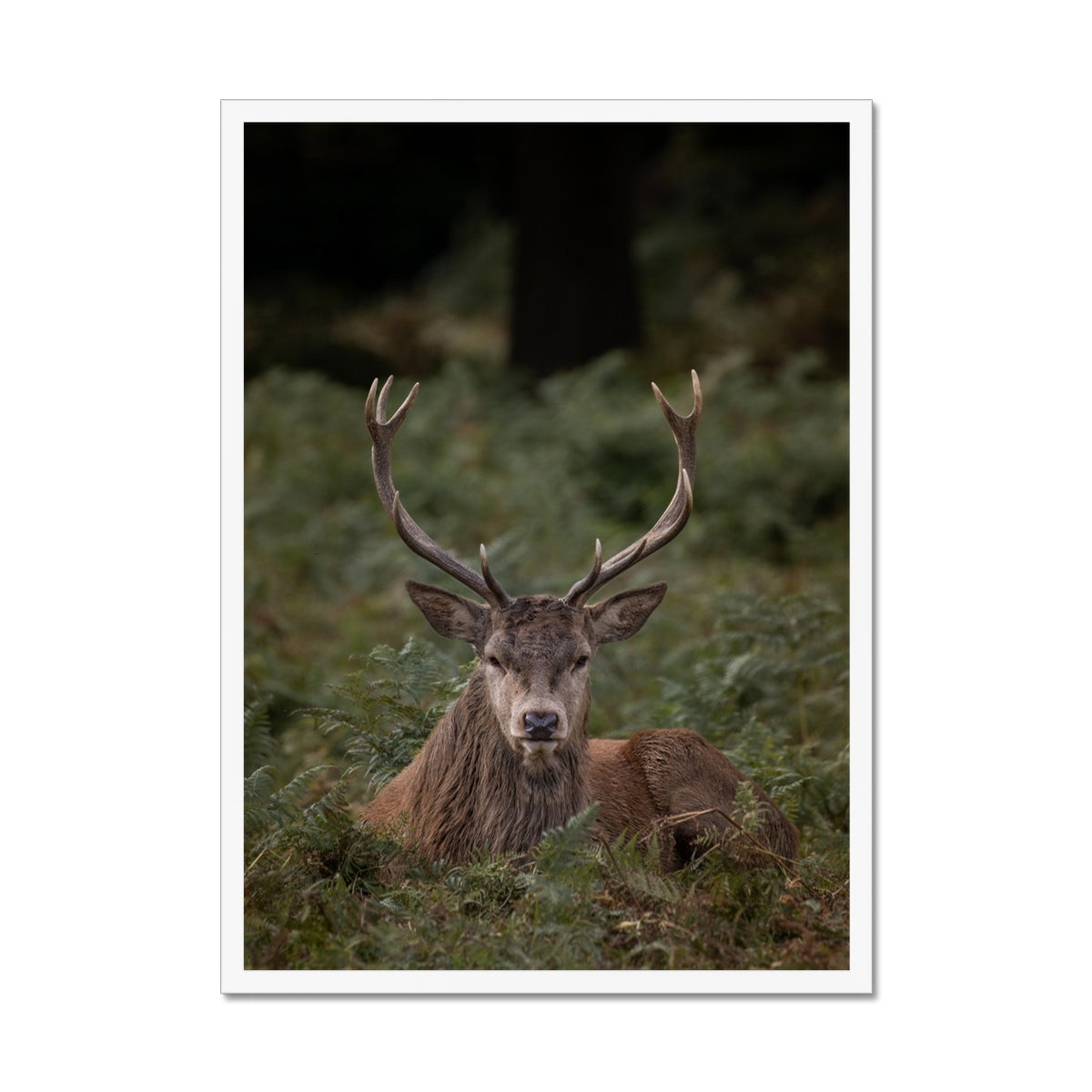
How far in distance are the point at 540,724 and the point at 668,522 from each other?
1.05 metres

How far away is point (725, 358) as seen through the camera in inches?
552

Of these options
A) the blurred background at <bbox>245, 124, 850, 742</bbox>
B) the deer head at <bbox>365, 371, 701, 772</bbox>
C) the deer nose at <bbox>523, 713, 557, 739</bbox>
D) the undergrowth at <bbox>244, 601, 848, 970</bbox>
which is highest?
the blurred background at <bbox>245, 124, 850, 742</bbox>

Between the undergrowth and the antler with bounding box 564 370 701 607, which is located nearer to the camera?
the undergrowth

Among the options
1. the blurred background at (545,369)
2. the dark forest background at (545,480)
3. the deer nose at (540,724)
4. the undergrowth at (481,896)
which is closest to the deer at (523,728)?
the deer nose at (540,724)

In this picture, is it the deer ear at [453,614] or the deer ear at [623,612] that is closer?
the deer ear at [453,614]

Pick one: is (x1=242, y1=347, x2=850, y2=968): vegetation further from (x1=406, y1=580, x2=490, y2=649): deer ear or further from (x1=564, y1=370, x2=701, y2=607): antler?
(x1=564, y1=370, x2=701, y2=607): antler

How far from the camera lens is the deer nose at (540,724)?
5.71 meters

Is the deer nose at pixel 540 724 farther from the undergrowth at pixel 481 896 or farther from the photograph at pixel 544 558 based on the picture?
the undergrowth at pixel 481 896

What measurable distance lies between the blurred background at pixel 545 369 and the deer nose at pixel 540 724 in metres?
2.26

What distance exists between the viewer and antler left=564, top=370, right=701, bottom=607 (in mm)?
6051

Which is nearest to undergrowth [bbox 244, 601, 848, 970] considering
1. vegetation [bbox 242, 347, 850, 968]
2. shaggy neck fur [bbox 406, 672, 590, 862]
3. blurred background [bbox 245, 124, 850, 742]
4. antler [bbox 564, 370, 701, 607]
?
vegetation [bbox 242, 347, 850, 968]
